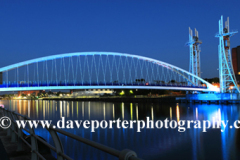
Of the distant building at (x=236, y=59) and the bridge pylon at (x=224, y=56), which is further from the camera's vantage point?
the distant building at (x=236, y=59)

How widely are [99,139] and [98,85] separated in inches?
1130

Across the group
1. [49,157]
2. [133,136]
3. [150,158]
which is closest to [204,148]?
[150,158]

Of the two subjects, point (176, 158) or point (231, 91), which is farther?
point (231, 91)

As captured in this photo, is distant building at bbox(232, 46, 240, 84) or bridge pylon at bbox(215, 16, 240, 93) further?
distant building at bbox(232, 46, 240, 84)

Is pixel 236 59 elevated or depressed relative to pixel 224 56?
elevated

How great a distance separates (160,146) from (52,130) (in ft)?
40.2

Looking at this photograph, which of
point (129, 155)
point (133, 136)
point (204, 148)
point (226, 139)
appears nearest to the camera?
point (129, 155)

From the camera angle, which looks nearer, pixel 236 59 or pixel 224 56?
pixel 224 56

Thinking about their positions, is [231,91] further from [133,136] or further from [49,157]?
[49,157]

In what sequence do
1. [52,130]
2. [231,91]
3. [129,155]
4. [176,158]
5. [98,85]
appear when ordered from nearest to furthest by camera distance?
[129,155]
[52,130]
[176,158]
[98,85]
[231,91]

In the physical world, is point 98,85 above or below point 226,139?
above

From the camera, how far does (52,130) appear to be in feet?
10.5

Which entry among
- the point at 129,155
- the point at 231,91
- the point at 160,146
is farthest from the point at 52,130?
the point at 231,91

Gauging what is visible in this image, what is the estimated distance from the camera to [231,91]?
5453cm
